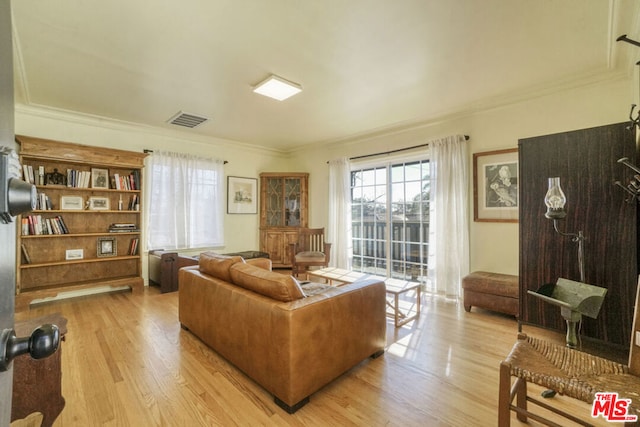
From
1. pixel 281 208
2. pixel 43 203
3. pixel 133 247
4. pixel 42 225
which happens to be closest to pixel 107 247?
pixel 133 247

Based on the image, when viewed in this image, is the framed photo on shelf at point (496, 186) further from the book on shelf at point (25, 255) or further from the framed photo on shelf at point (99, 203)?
the book on shelf at point (25, 255)

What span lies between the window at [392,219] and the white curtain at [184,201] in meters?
2.48

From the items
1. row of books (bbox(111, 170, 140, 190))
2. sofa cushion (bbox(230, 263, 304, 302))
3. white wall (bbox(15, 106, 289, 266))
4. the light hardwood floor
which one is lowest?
the light hardwood floor

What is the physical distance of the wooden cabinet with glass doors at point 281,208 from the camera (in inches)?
217

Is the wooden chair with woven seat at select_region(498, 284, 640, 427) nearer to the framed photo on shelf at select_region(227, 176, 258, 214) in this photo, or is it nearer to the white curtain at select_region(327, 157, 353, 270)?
the white curtain at select_region(327, 157, 353, 270)

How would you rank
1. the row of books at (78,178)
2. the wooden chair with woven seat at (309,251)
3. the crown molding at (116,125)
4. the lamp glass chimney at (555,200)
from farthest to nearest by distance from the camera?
the wooden chair with woven seat at (309,251), the row of books at (78,178), the crown molding at (116,125), the lamp glass chimney at (555,200)

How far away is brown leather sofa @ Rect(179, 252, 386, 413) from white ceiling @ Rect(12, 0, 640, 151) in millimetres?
1766

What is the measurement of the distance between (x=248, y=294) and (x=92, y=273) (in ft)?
11.2

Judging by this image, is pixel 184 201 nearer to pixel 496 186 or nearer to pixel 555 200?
pixel 496 186

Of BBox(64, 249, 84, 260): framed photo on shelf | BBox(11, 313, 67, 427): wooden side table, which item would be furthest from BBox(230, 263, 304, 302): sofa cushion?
BBox(64, 249, 84, 260): framed photo on shelf

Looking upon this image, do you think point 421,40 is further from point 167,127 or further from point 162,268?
point 162,268

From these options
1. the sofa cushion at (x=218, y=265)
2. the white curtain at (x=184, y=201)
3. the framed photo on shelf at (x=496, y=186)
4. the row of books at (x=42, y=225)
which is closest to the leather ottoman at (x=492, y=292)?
the framed photo on shelf at (x=496, y=186)

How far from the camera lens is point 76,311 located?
126 inches

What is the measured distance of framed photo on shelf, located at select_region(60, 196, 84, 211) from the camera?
3623mm
